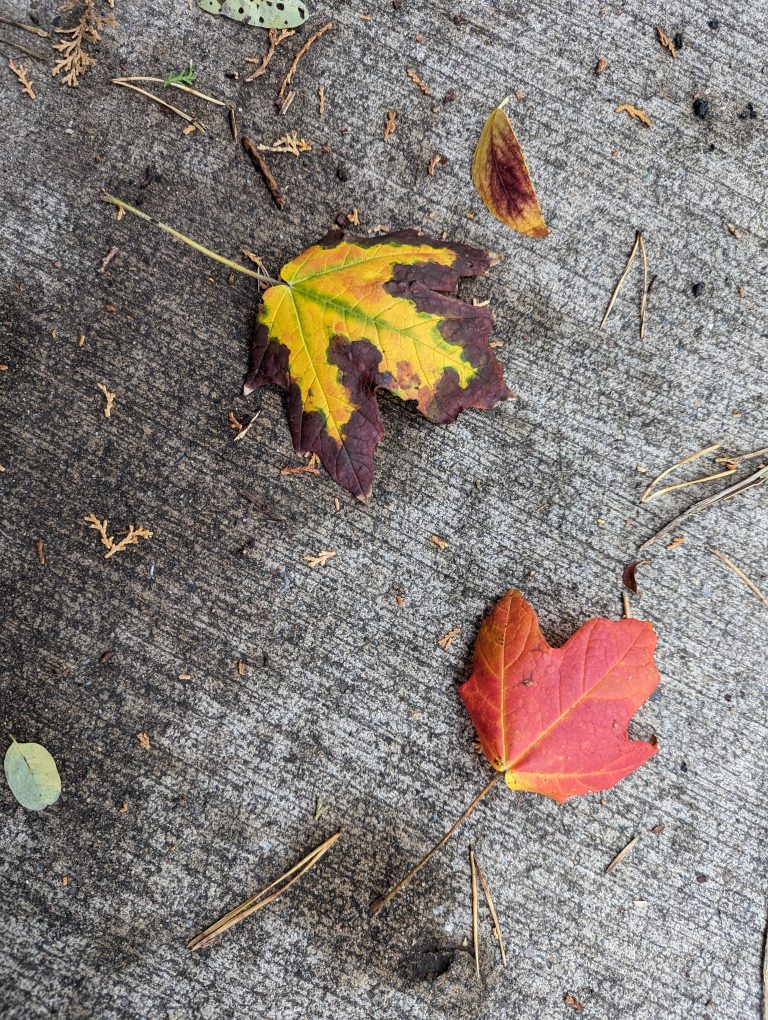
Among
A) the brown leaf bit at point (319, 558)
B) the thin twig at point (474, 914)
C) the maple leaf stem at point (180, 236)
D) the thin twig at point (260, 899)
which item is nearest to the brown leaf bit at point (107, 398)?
the maple leaf stem at point (180, 236)

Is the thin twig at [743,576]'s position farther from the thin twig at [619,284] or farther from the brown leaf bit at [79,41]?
the brown leaf bit at [79,41]

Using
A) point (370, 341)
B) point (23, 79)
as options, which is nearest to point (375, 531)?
point (370, 341)

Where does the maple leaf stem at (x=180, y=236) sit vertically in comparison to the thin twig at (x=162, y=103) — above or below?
below

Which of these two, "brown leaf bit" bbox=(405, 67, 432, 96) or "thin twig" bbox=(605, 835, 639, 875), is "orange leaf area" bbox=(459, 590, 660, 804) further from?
"brown leaf bit" bbox=(405, 67, 432, 96)

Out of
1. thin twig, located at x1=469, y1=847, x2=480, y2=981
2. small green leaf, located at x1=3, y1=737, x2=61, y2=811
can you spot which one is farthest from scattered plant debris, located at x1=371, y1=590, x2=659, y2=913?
small green leaf, located at x1=3, y1=737, x2=61, y2=811

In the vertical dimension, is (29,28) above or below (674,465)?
above

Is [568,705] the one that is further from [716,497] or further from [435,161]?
[435,161]
